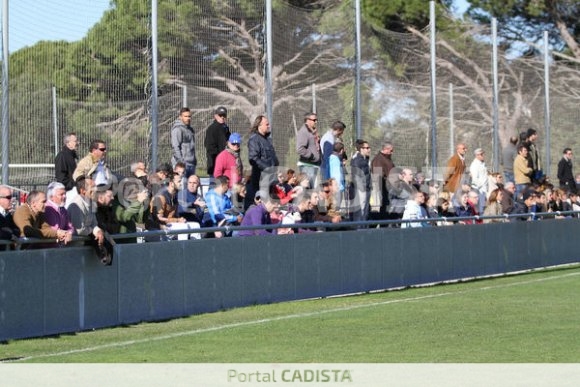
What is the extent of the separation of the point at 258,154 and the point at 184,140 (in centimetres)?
112

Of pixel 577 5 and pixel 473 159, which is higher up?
pixel 577 5

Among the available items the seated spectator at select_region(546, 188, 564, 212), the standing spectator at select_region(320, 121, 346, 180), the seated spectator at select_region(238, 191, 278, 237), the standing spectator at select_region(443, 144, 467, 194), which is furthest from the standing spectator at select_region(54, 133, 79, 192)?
the seated spectator at select_region(546, 188, 564, 212)

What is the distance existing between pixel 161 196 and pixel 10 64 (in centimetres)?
280

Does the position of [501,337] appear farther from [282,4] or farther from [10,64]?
[282,4]

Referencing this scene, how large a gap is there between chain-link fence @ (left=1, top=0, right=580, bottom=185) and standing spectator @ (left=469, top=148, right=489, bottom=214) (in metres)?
0.71

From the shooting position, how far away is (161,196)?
18.2 m

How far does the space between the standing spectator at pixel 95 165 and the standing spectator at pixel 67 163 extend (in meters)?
0.23

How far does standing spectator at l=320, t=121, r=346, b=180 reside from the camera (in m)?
→ 21.8

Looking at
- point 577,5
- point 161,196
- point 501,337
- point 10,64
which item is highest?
point 577,5

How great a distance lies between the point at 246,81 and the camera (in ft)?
68.7

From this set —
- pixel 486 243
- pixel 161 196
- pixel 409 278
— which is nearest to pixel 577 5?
pixel 486 243

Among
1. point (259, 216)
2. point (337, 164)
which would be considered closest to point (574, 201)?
point (337, 164)

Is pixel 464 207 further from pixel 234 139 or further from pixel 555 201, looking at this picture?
pixel 234 139
